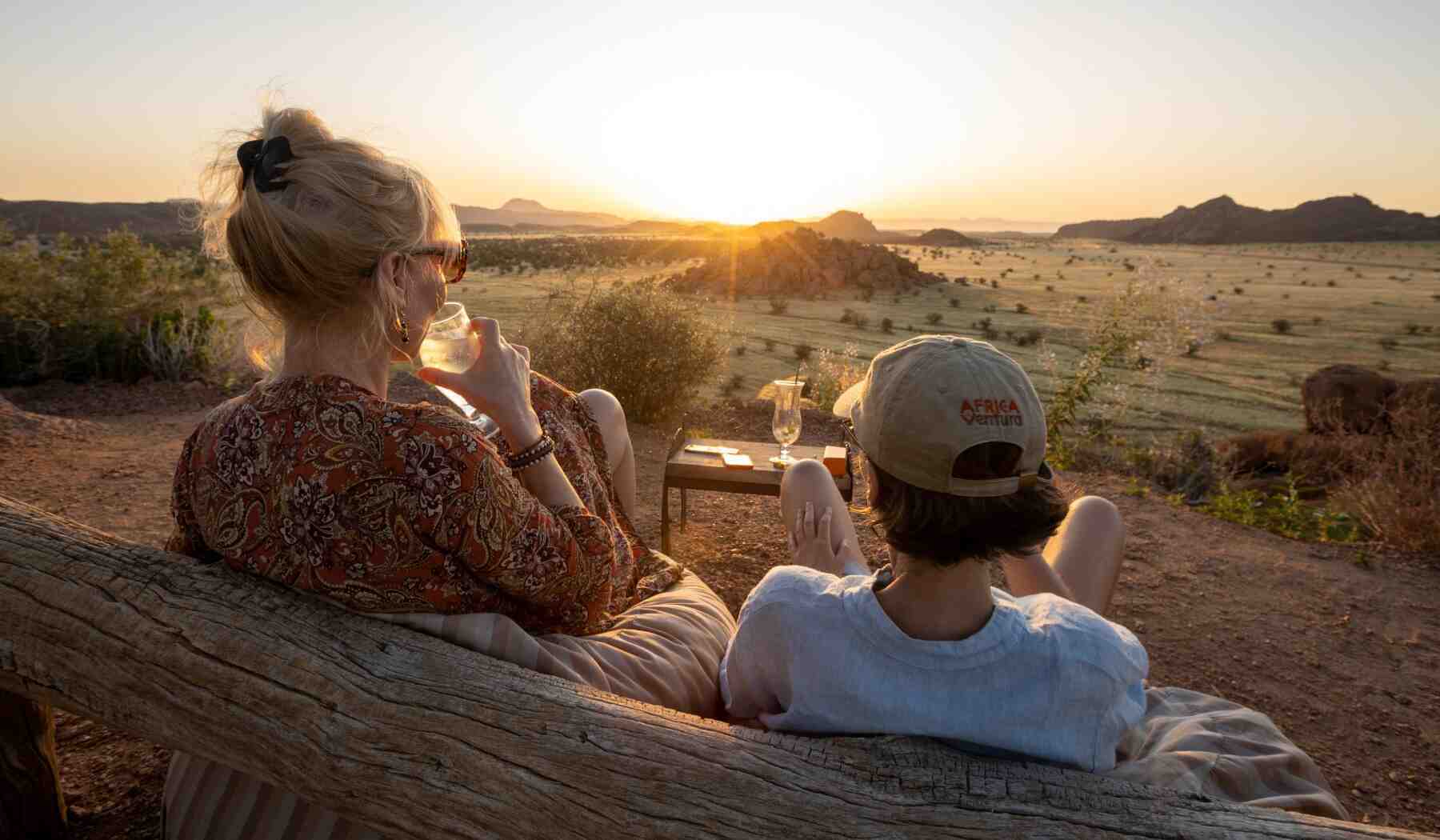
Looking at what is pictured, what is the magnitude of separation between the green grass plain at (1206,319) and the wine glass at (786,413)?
444 centimetres

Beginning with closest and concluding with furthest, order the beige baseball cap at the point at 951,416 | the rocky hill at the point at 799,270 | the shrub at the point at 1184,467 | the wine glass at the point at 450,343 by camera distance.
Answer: the beige baseball cap at the point at 951,416, the wine glass at the point at 450,343, the shrub at the point at 1184,467, the rocky hill at the point at 799,270

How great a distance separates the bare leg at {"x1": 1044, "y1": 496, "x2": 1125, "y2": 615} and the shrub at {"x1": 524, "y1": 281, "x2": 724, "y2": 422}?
18.4ft

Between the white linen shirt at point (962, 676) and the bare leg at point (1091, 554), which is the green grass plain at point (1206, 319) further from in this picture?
the white linen shirt at point (962, 676)

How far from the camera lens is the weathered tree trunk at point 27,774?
2.09 metres

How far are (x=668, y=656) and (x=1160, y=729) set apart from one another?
1.07 metres

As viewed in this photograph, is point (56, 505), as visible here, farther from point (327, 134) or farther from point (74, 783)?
point (327, 134)

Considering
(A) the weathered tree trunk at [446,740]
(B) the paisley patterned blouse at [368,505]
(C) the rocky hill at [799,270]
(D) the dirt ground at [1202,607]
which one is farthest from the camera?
(C) the rocky hill at [799,270]

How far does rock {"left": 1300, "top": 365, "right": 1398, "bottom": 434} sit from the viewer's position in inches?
372

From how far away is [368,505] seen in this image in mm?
1583

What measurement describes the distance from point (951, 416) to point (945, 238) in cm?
10957

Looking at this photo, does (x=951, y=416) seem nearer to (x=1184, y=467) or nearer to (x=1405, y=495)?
(x=1405, y=495)

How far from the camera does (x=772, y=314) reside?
2288 cm

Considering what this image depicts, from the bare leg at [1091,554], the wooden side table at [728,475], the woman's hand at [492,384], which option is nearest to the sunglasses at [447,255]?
the woman's hand at [492,384]

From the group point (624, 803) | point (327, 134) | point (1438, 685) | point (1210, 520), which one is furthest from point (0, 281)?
point (1438, 685)
